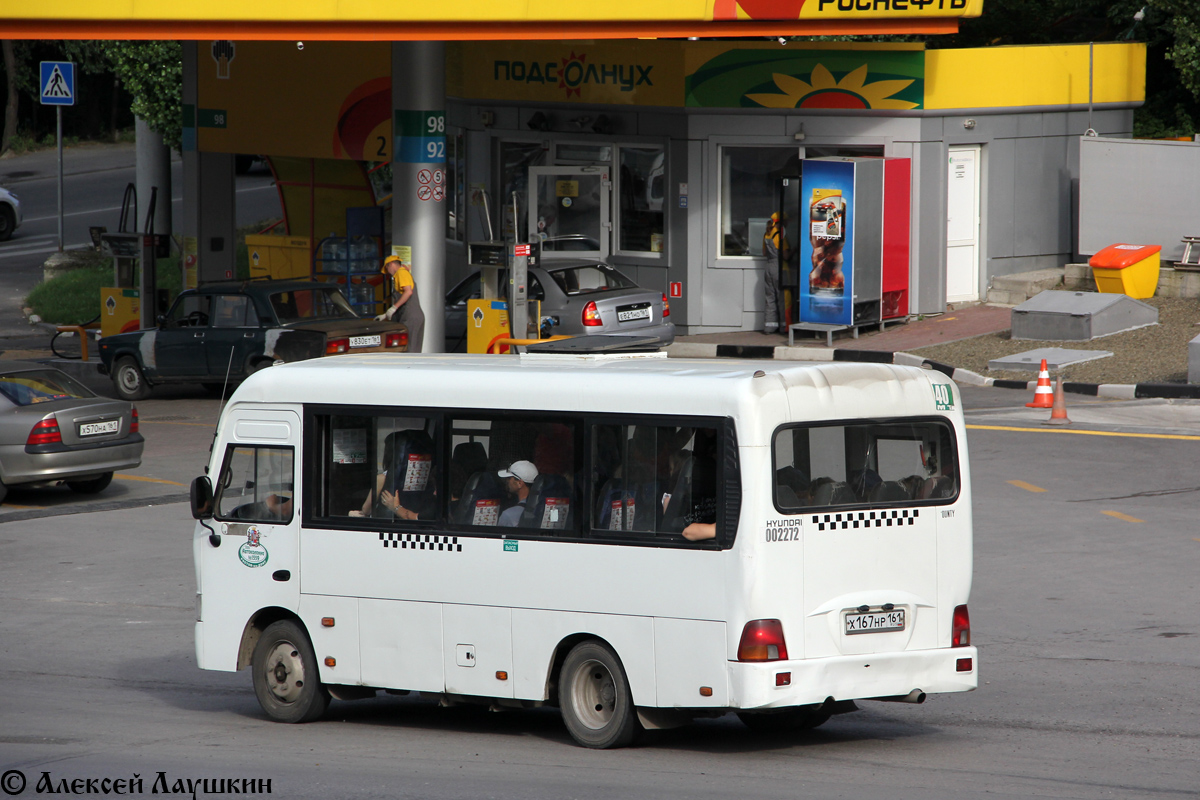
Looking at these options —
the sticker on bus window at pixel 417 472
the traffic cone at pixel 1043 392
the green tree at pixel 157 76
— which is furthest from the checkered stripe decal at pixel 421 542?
the green tree at pixel 157 76

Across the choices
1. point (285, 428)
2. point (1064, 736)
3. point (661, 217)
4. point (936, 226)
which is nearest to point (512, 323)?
point (661, 217)

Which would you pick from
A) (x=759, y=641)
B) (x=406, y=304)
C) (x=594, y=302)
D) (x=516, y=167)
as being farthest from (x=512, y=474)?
(x=516, y=167)

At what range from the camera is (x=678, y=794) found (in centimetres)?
729

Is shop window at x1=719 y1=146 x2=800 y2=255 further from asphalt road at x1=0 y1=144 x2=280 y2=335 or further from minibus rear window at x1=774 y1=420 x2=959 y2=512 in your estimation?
minibus rear window at x1=774 y1=420 x2=959 y2=512

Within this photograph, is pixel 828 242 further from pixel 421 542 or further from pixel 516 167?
pixel 421 542

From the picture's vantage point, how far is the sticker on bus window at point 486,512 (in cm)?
860

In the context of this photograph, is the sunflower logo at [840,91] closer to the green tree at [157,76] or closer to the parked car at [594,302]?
the parked car at [594,302]

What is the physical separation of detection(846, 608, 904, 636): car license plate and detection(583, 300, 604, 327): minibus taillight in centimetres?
1502

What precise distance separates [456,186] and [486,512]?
21.8m

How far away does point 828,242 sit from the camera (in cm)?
2470

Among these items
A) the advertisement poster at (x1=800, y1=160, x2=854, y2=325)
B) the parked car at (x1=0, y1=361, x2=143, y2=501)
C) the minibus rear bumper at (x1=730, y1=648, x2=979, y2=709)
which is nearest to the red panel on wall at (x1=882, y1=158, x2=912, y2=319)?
the advertisement poster at (x1=800, y1=160, x2=854, y2=325)

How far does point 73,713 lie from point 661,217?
18558 millimetres

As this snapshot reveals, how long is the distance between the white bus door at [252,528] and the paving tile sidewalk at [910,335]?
15.6 m

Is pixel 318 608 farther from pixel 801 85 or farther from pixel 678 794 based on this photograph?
pixel 801 85
